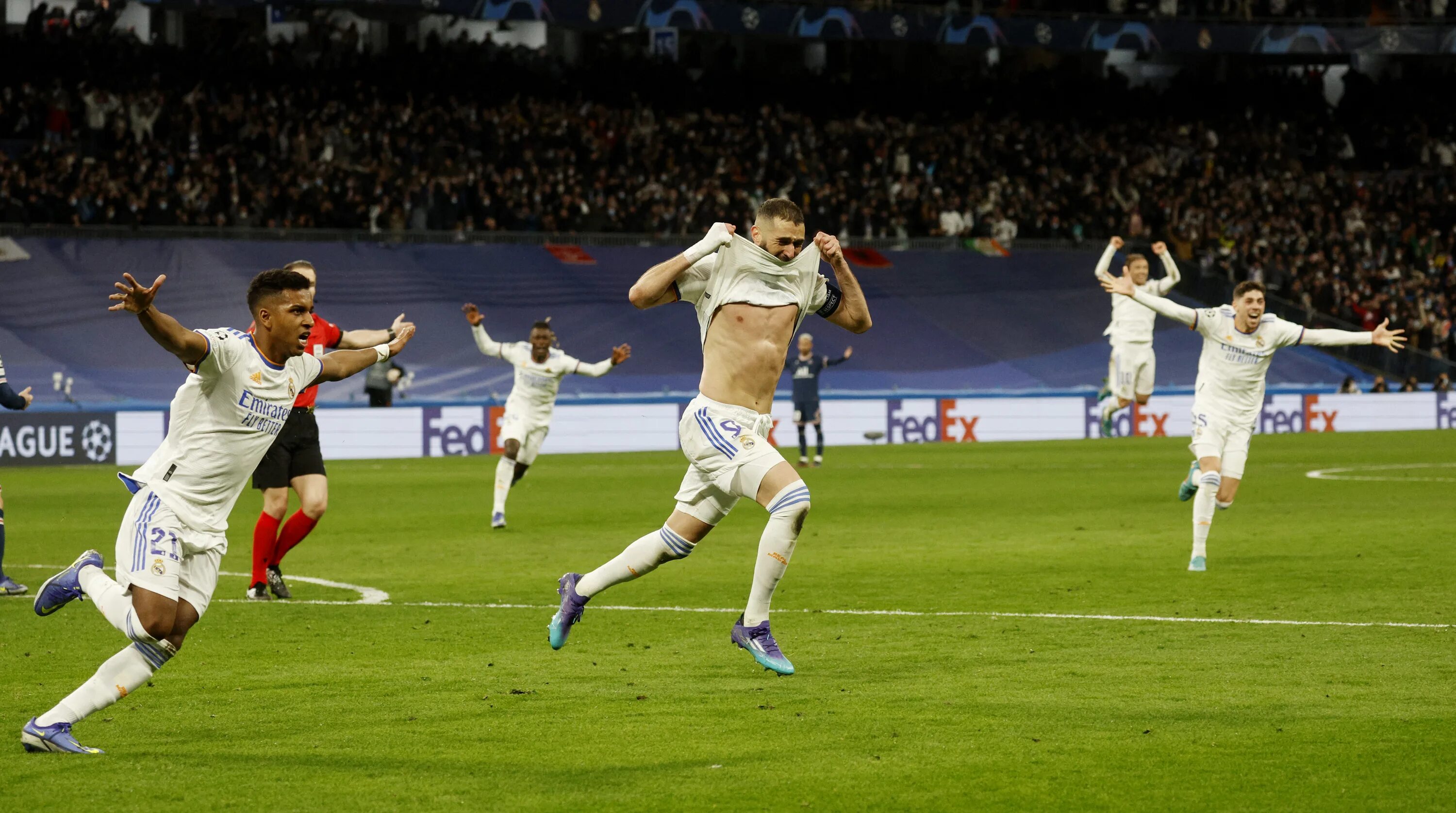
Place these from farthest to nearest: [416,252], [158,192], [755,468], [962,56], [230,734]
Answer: [962,56] < [416,252] < [158,192] < [755,468] < [230,734]

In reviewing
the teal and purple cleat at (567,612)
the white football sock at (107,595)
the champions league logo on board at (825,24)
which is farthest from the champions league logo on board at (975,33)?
the white football sock at (107,595)

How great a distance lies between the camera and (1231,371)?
14.6 m

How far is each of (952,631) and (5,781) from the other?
5.75 metres

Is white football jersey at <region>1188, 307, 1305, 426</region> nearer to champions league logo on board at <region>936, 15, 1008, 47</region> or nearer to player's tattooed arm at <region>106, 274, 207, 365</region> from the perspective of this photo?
player's tattooed arm at <region>106, 274, 207, 365</region>

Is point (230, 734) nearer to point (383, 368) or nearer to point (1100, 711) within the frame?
point (1100, 711)

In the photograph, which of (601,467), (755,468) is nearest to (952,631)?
(755,468)

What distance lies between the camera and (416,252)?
141 ft

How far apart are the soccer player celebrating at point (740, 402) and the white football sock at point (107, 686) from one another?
2578mm

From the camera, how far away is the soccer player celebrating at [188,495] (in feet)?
22.3

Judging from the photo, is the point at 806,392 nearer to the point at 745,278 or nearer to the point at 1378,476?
the point at 1378,476

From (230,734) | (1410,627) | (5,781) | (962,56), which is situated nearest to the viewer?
(5,781)

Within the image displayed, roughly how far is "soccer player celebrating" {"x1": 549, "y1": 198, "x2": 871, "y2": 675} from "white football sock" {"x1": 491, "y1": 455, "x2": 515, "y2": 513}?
A: 985 cm

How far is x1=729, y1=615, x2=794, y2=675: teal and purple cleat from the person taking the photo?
8.69m

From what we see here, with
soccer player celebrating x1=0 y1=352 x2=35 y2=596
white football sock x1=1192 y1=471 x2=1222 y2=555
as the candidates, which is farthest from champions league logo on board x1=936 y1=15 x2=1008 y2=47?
soccer player celebrating x1=0 y1=352 x2=35 y2=596
